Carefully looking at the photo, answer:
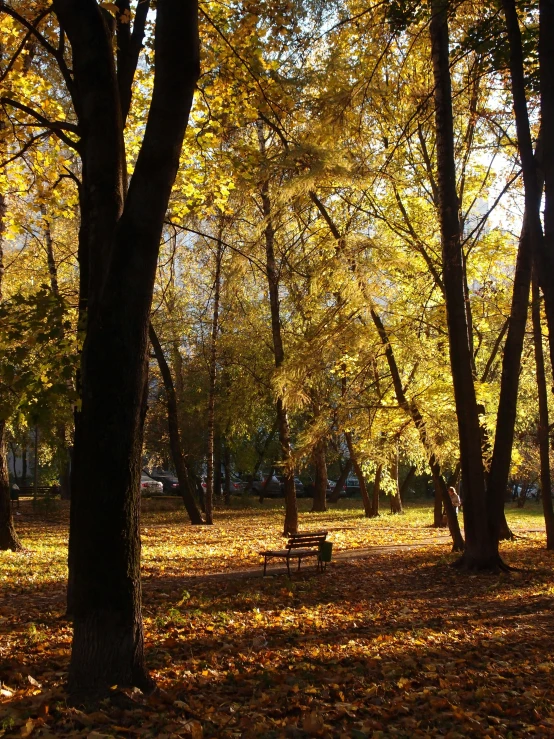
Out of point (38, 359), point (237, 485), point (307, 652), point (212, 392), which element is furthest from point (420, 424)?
point (237, 485)

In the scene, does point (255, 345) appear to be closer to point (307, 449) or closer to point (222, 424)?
point (222, 424)

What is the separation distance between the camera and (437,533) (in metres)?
20.5

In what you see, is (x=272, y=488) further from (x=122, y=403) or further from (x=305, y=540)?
(x=122, y=403)

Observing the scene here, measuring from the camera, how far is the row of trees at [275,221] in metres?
4.79

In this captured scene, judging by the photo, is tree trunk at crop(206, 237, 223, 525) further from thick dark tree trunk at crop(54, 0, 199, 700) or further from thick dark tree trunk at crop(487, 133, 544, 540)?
thick dark tree trunk at crop(54, 0, 199, 700)

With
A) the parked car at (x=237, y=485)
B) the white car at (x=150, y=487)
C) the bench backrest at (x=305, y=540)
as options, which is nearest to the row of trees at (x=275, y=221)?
the bench backrest at (x=305, y=540)

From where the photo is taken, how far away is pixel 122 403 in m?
4.71

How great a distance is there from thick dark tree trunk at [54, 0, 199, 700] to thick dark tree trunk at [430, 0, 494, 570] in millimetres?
8364

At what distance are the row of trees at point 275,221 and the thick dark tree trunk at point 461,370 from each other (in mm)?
41

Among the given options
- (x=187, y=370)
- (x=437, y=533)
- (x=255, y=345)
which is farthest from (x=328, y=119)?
(x=187, y=370)

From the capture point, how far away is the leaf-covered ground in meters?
4.51

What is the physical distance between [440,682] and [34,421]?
12.8ft

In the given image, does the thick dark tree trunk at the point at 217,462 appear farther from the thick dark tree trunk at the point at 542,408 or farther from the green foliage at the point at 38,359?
the green foliage at the point at 38,359

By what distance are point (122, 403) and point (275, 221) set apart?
390 inches
